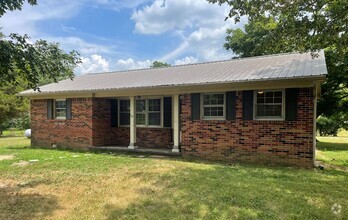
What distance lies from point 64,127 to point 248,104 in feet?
29.9

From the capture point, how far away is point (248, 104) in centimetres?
909

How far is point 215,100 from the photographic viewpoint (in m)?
9.90

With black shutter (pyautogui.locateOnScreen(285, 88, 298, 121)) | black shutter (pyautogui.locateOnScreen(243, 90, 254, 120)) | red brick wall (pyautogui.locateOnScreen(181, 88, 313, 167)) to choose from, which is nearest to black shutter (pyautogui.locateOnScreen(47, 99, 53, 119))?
red brick wall (pyautogui.locateOnScreen(181, 88, 313, 167))

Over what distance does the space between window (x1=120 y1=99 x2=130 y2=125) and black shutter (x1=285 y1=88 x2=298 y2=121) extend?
295 inches

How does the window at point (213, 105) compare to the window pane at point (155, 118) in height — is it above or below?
above

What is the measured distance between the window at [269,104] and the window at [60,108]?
9454 millimetres

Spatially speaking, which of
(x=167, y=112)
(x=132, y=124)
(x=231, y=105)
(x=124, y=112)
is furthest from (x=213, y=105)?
(x=124, y=112)

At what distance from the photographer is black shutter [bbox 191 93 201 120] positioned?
10.0 meters

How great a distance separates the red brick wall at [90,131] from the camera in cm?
→ 1262

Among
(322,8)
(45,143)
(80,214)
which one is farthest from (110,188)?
(45,143)

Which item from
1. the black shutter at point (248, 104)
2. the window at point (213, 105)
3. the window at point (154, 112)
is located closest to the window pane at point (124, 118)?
the window at point (154, 112)

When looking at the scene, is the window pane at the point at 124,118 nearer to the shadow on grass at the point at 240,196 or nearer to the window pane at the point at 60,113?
the window pane at the point at 60,113

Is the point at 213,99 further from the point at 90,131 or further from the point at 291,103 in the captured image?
the point at 90,131

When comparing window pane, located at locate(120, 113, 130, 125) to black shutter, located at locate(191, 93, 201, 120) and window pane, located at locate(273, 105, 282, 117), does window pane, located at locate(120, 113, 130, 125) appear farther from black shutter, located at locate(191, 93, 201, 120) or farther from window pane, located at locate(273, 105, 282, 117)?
window pane, located at locate(273, 105, 282, 117)
